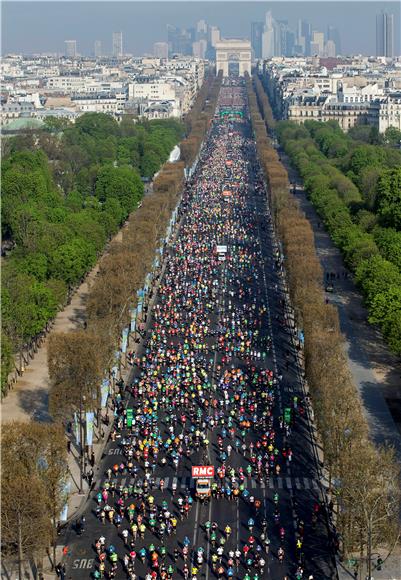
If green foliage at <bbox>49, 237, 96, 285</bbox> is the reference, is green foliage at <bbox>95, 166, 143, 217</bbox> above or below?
above

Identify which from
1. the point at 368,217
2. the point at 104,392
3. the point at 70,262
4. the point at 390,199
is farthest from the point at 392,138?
the point at 104,392

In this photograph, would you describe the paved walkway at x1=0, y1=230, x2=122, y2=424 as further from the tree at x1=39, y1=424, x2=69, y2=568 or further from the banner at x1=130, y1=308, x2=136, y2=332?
the tree at x1=39, y1=424, x2=69, y2=568

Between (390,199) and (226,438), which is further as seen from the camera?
(390,199)

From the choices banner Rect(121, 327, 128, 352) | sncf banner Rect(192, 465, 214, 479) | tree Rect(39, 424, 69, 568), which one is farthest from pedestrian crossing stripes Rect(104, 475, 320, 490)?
banner Rect(121, 327, 128, 352)

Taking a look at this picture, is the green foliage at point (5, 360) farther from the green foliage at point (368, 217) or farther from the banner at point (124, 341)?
the green foliage at point (368, 217)

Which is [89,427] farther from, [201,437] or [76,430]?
[201,437]

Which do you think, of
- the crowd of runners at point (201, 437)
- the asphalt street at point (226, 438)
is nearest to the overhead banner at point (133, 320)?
the asphalt street at point (226, 438)
